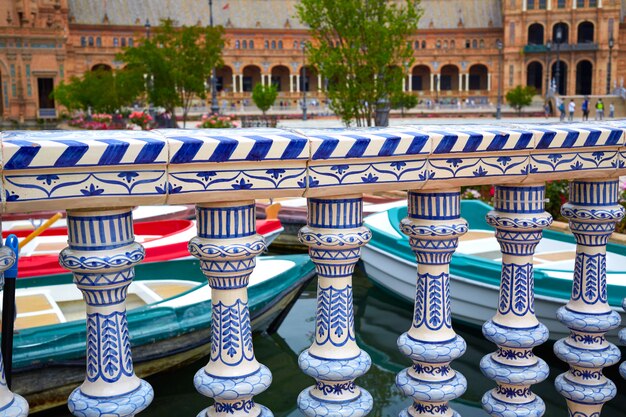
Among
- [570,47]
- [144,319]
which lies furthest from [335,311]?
[570,47]

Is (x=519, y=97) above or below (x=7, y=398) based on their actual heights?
above

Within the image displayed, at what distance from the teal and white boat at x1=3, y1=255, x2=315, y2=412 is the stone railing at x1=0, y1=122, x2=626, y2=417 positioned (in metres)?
4.49

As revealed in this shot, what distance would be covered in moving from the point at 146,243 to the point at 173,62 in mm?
21020

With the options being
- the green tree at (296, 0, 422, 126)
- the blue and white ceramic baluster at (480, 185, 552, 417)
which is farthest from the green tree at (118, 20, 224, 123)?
the blue and white ceramic baluster at (480, 185, 552, 417)

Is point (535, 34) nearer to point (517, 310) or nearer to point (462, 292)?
point (462, 292)

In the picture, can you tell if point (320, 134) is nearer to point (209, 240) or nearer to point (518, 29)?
point (209, 240)

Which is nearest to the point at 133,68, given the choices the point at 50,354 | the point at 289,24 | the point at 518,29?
the point at 50,354

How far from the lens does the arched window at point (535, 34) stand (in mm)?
66125

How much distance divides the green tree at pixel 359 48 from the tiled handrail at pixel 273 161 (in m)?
16.0

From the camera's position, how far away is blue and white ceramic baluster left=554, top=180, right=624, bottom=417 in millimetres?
2633

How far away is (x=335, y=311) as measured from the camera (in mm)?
2193

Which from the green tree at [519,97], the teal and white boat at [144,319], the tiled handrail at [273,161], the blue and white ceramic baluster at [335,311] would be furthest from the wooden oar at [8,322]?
the green tree at [519,97]

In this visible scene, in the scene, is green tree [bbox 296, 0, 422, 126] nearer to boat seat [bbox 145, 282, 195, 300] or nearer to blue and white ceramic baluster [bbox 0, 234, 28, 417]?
boat seat [bbox 145, 282, 195, 300]

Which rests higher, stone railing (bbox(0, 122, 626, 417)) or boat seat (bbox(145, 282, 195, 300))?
stone railing (bbox(0, 122, 626, 417))
